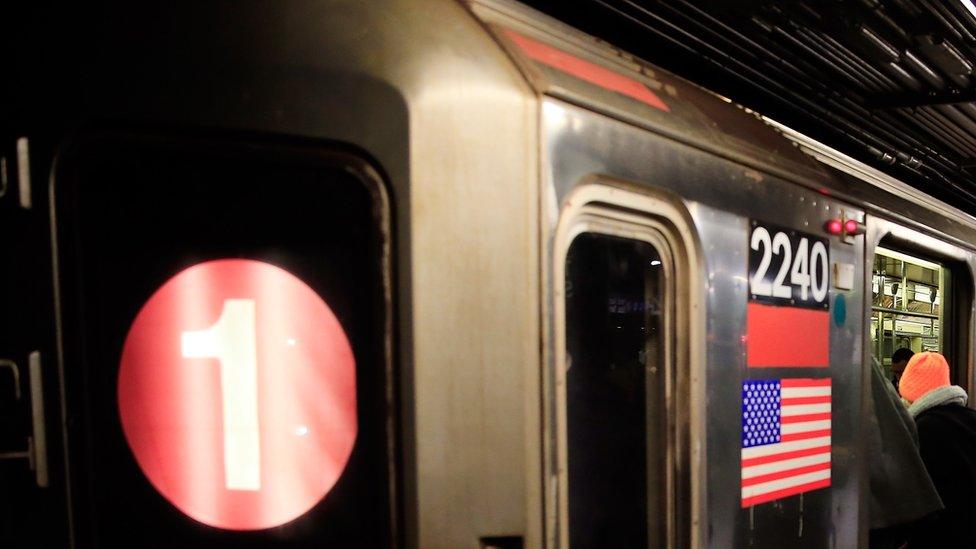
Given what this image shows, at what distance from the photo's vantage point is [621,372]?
76.9 inches

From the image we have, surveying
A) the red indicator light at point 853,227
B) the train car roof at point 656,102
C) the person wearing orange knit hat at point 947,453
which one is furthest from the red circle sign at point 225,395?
the person wearing orange knit hat at point 947,453

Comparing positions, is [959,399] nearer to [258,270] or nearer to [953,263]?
[953,263]

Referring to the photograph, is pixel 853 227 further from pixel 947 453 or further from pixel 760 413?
pixel 947 453

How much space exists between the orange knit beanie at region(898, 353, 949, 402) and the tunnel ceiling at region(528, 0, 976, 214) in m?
1.09

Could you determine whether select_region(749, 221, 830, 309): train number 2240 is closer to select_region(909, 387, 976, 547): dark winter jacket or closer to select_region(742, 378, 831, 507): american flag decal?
select_region(742, 378, 831, 507): american flag decal

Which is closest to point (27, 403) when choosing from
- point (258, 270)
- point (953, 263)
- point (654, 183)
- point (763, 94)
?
point (258, 270)

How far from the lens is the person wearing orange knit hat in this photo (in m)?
3.65

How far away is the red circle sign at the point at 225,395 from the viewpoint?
144 centimetres

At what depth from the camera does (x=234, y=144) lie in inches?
57.6

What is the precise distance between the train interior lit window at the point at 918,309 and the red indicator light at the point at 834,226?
147 centimetres

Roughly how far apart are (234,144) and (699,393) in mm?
1329

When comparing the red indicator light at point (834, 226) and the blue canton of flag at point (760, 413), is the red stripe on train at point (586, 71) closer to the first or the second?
the blue canton of flag at point (760, 413)

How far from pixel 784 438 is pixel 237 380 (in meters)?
1.77

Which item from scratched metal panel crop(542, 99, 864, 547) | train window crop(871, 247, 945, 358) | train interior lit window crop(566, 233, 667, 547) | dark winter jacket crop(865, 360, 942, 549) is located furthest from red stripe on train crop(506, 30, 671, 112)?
train window crop(871, 247, 945, 358)
